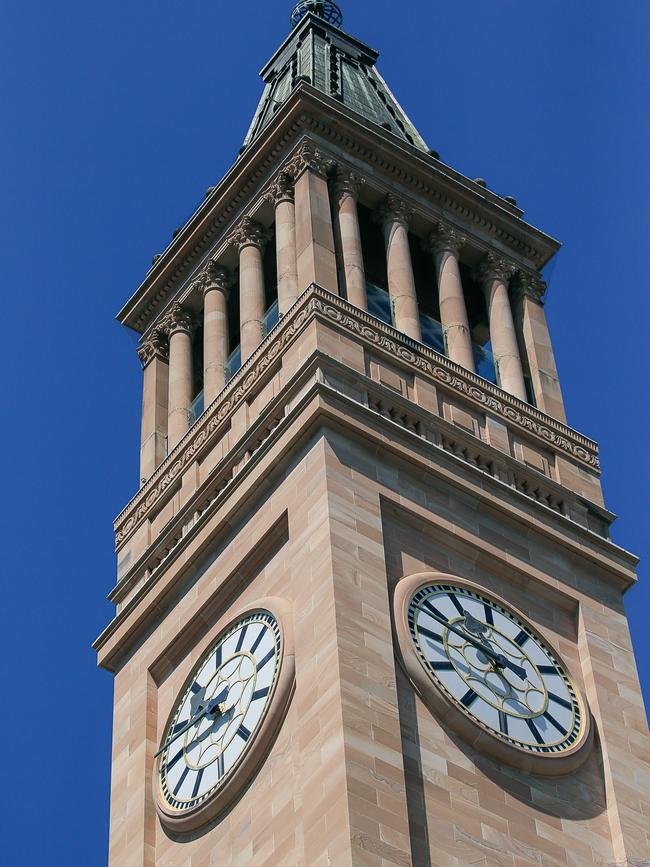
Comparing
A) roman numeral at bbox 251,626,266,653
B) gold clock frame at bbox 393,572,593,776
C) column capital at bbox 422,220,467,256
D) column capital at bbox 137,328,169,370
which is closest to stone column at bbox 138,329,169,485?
column capital at bbox 137,328,169,370

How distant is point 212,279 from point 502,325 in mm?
6138

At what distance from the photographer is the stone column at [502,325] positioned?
49406 mm

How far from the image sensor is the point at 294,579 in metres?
41.5

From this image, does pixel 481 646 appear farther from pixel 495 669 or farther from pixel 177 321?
pixel 177 321

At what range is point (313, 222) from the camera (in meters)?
48.7

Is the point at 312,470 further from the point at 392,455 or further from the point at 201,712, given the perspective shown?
the point at 201,712

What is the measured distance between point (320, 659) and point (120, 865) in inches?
224

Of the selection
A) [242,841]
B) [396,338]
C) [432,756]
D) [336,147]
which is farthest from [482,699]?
[336,147]

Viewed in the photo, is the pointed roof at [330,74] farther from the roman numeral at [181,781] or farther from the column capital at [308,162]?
the roman numeral at [181,781]

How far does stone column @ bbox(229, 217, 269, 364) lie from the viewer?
4850 cm

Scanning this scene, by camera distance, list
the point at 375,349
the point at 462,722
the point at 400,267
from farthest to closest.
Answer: the point at 400,267
the point at 375,349
the point at 462,722

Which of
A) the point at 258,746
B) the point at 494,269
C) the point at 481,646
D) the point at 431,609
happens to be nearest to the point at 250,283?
the point at 494,269

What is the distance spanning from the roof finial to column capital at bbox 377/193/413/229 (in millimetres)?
11130

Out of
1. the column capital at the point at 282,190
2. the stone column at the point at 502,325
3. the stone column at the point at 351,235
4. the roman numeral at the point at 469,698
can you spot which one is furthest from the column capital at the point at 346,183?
the roman numeral at the point at 469,698
